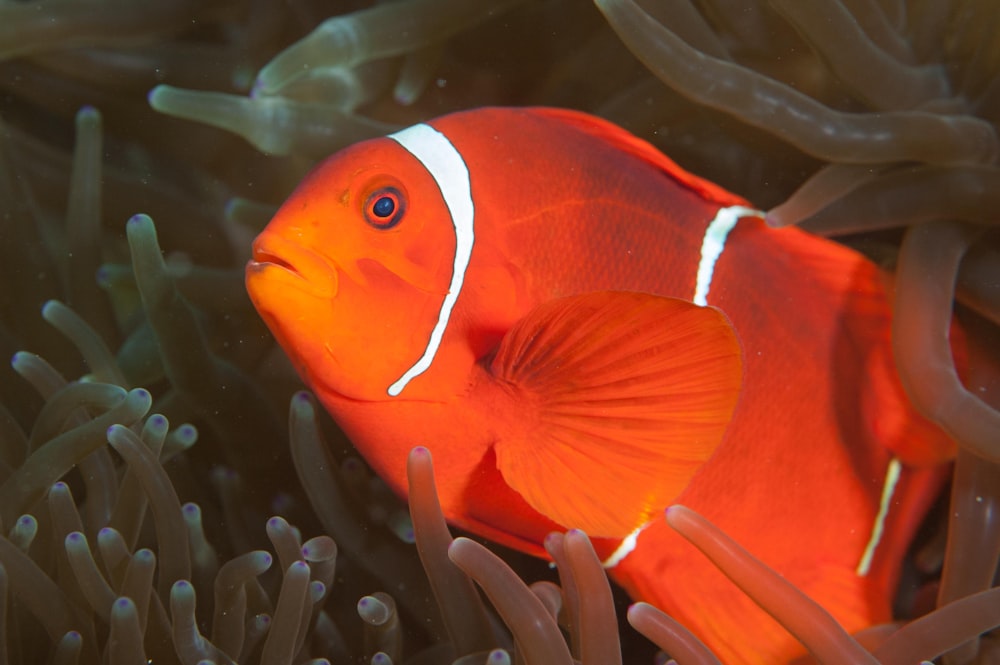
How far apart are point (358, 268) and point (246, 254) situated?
0.66 meters

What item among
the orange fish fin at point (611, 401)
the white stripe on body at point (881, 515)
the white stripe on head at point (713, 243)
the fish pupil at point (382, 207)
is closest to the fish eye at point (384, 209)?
the fish pupil at point (382, 207)

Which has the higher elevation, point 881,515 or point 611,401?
point 611,401

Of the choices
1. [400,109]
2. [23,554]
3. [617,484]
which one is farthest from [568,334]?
[400,109]

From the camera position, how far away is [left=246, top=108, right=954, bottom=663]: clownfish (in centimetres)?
92

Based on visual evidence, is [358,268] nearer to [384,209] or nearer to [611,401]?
[384,209]

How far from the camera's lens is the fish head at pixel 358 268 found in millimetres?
891

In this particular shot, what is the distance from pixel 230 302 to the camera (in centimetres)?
136

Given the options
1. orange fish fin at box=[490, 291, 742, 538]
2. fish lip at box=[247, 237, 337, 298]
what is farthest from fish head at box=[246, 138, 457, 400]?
orange fish fin at box=[490, 291, 742, 538]

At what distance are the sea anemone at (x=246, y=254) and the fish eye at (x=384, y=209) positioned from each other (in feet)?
0.88

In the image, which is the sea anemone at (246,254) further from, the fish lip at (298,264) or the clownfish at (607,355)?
the fish lip at (298,264)

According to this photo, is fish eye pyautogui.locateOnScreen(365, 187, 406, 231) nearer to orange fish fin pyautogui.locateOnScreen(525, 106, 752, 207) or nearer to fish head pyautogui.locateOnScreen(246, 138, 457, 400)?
fish head pyautogui.locateOnScreen(246, 138, 457, 400)

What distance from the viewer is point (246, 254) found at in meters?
1.51

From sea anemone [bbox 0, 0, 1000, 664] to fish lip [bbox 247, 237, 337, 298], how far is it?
22cm

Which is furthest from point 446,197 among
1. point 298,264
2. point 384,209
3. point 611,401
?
point 611,401
